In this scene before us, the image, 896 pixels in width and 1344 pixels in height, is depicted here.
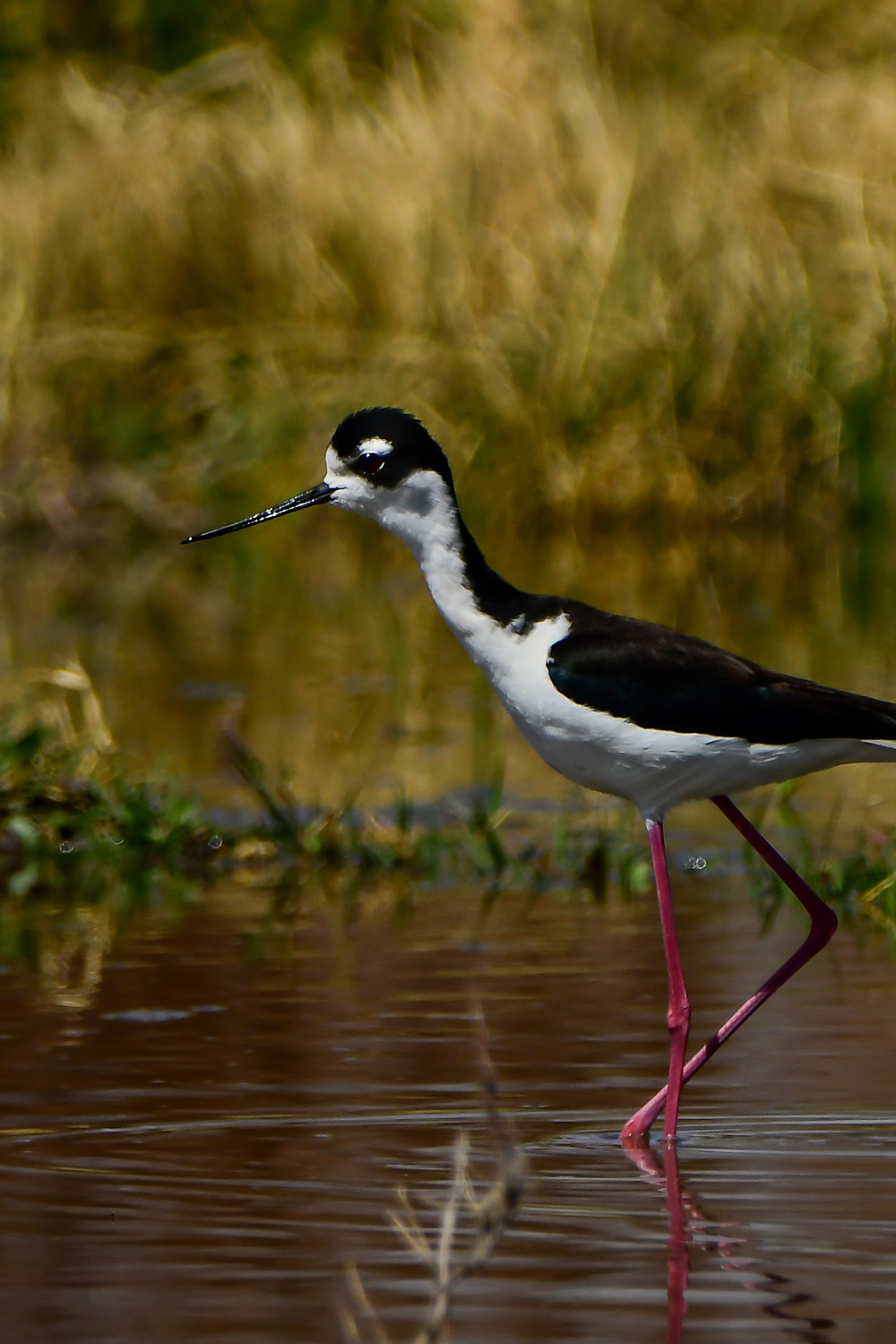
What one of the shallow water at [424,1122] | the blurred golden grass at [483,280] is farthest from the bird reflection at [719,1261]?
the blurred golden grass at [483,280]

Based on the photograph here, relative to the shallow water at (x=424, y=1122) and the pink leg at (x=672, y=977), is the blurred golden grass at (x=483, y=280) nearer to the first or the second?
the shallow water at (x=424, y=1122)

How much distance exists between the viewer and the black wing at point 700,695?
4422mm

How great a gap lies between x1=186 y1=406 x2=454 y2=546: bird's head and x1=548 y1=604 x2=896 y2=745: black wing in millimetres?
390

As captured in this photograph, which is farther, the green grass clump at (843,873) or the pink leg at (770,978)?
the green grass clump at (843,873)

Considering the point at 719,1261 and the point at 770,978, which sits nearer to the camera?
the point at 719,1261

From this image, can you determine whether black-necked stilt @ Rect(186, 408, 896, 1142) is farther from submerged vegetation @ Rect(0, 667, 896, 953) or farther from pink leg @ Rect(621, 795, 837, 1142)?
submerged vegetation @ Rect(0, 667, 896, 953)

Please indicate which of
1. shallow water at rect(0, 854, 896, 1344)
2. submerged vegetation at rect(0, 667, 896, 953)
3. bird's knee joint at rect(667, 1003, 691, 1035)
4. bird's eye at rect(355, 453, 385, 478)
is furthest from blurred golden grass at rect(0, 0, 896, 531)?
bird's knee joint at rect(667, 1003, 691, 1035)

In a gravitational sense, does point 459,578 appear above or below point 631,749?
above

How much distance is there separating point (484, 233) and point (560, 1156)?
10.0 meters

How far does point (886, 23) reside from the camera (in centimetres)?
1691

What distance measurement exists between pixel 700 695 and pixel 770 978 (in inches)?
24.3

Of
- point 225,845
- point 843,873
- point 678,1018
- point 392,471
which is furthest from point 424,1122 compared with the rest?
point 225,845

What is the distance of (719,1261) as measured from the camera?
3.55 meters

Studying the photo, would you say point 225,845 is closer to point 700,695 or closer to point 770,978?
point 770,978
